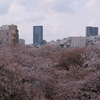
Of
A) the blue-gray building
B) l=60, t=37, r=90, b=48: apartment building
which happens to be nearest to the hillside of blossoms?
l=60, t=37, r=90, b=48: apartment building

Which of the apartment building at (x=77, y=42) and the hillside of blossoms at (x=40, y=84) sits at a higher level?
the apartment building at (x=77, y=42)

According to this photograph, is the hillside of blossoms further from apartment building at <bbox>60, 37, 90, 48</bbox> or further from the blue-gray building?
the blue-gray building

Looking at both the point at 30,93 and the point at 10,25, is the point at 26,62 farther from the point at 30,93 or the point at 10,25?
the point at 10,25

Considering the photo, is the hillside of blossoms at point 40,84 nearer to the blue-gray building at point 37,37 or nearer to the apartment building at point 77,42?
the apartment building at point 77,42

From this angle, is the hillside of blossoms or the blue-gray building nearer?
the hillside of blossoms

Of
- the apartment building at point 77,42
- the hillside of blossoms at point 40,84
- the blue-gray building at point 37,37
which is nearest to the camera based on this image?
the hillside of blossoms at point 40,84

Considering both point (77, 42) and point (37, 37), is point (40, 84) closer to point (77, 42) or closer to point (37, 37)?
point (77, 42)

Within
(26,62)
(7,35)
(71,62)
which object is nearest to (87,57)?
(71,62)

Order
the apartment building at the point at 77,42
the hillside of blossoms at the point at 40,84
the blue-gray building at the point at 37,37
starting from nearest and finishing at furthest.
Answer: the hillside of blossoms at the point at 40,84
the apartment building at the point at 77,42
the blue-gray building at the point at 37,37

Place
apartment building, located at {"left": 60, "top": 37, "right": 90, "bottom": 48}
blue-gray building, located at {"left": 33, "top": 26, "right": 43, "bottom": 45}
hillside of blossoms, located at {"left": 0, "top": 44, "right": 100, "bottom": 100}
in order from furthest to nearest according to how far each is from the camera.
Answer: blue-gray building, located at {"left": 33, "top": 26, "right": 43, "bottom": 45}
apartment building, located at {"left": 60, "top": 37, "right": 90, "bottom": 48}
hillside of blossoms, located at {"left": 0, "top": 44, "right": 100, "bottom": 100}

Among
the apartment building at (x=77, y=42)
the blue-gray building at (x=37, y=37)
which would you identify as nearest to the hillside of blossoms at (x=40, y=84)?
the apartment building at (x=77, y=42)

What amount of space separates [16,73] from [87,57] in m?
9.98

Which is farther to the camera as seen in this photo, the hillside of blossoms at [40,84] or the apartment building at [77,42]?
the apartment building at [77,42]

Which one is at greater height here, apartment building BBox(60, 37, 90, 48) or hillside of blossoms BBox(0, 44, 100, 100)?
apartment building BBox(60, 37, 90, 48)
